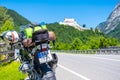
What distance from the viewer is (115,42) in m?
165

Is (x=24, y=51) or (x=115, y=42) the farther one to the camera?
(x=115, y=42)

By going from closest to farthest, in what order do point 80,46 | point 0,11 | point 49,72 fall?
point 49,72 < point 0,11 < point 80,46

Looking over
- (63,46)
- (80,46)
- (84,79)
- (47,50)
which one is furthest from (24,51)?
(63,46)

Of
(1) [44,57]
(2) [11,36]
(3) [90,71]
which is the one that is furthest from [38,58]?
(3) [90,71]

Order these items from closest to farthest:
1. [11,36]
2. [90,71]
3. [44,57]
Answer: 1. [44,57]
2. [11,36]
3. [90,71]

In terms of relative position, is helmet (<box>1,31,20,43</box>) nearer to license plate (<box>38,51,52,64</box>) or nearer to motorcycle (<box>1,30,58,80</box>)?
motorcycle (<box>1,30,58,80</box>)

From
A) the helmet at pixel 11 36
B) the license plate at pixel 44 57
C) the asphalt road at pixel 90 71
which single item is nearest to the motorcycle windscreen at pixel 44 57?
the license plate at pixel 44 57

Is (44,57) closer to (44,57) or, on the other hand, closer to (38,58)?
(44,57)

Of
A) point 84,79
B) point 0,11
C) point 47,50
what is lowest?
point 84,79

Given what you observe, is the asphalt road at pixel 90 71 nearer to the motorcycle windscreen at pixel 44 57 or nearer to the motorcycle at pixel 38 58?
the motorcycle at pixel 38 58

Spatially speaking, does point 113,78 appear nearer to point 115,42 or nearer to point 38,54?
point 38,54

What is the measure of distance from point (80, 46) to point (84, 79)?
480 ft

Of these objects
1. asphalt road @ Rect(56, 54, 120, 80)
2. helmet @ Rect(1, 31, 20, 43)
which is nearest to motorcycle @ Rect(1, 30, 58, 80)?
helmet @ Rect(1, 31, 20, 43)

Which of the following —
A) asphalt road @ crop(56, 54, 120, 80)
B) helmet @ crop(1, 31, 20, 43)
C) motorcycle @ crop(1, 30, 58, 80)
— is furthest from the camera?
asphalt road @ crop(56, 54, 120, 80)
